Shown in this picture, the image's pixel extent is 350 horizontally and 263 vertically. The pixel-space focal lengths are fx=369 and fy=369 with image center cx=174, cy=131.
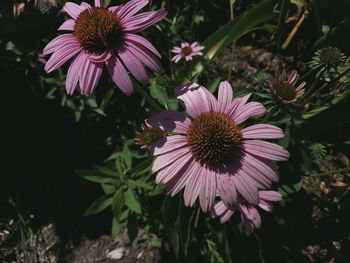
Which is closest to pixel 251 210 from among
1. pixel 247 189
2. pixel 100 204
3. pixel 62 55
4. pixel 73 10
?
pixel 247 189

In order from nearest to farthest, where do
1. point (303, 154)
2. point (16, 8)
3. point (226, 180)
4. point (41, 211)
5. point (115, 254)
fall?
1. point (226, 180)
2. point (303, 154)
3. point (16, 8)
4. point (115, 254)
5. point (41, 211)

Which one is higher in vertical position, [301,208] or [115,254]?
[301,208]

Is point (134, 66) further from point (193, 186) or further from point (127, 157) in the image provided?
point (127, 157)

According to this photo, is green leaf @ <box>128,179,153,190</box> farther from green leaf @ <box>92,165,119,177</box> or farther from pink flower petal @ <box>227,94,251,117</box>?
pink flower petal @ <box>227,94,251,117</box>

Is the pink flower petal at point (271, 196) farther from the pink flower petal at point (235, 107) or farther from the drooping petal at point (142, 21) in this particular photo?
the drooping petal at point (142, 21)

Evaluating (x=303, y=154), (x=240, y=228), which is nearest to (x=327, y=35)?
(x=303, y=154)

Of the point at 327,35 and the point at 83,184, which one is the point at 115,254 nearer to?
the point at 83,184
